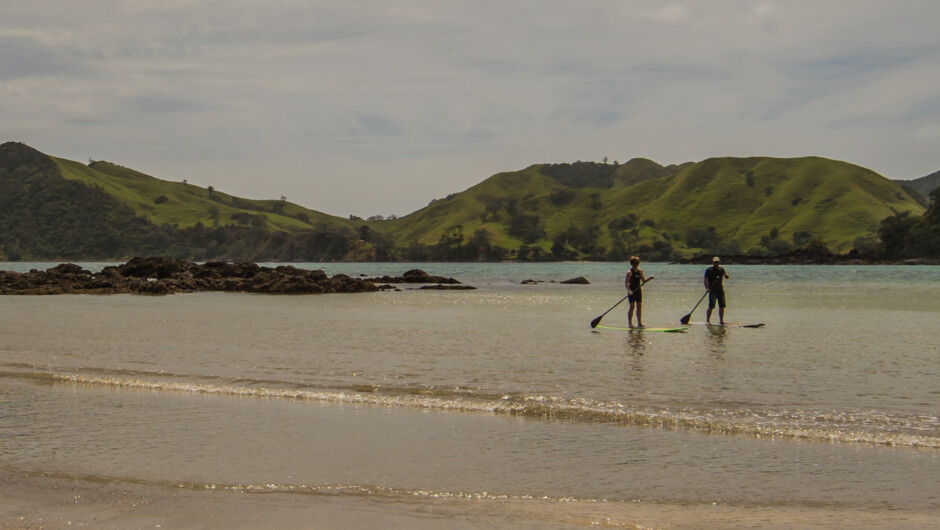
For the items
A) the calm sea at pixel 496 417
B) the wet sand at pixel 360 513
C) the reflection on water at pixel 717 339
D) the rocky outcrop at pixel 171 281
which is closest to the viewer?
the wet sand at pixel 360 513

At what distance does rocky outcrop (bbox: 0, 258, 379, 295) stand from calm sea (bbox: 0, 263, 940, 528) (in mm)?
33946

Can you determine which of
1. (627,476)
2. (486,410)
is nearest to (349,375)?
(486,410)

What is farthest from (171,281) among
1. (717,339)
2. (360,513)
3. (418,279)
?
(360,513)

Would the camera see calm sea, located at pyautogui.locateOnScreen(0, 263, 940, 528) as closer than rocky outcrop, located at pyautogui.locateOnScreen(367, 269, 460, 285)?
Yes

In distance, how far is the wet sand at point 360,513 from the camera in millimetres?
6469

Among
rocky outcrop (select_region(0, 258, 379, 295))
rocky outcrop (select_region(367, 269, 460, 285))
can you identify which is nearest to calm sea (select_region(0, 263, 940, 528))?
rocky outcrop (select_region(0, 258, 379, 295))

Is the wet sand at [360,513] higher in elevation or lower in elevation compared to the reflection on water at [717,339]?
lower

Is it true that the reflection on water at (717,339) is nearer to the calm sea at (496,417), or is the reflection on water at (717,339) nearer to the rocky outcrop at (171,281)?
the calm sea at (496,417)

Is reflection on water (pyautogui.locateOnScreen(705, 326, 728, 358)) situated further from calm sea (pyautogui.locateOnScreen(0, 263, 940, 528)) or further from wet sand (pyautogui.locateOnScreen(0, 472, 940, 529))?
wet sand (pyautogui.locateOnScreen(0, 472, 940, 529))

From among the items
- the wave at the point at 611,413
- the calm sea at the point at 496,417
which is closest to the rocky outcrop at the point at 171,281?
the calm sea at the point at 496,417

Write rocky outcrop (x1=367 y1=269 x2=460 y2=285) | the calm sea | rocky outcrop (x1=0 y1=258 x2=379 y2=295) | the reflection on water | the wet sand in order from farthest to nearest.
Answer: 1. rocky outcrop (x1=367 y1=269 x2=460 y2=285)
2. rocky outcrop (x1=0 y1=258 x2=379 y2=295)
3. the reflection on water
4. the calm sea
5. the wet sand

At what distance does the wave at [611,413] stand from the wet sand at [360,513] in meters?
3.36

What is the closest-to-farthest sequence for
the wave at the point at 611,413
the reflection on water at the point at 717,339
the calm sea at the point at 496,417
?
1. the calm sea at the point at 496,417
2. the wave at the point at 611,413
3. the reflection on water at the point at 717,339

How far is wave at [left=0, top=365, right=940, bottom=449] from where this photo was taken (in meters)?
10.1
